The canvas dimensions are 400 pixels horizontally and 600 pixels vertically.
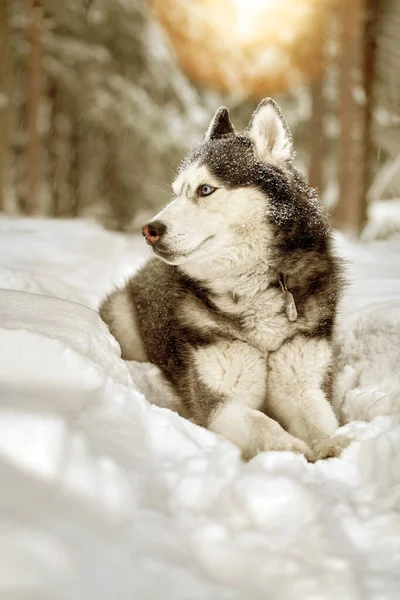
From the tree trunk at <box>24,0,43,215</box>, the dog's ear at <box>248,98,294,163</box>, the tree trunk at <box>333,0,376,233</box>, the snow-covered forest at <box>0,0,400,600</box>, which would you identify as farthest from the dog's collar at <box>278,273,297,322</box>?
the tree trunk at <box>24,0,43,215</box>

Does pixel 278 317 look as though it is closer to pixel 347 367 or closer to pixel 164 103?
pixel 347 367

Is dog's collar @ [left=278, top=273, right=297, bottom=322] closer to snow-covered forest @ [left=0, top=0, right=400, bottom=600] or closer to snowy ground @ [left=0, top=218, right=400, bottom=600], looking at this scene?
snow-covered forest @ [left=0, top=0, right=400, bottom=600]

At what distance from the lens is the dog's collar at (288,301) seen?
2736mm

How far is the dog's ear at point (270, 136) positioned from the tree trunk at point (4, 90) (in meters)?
8.17

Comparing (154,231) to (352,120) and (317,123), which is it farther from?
(317,123)

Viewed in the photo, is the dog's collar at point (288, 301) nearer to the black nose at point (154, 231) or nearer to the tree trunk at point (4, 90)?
the black nose at point (154, 231)

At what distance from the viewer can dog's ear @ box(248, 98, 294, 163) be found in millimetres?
3020

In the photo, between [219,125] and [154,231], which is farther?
[219,125]

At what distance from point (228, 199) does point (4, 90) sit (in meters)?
8.61

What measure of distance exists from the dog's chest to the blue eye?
2.03 ft

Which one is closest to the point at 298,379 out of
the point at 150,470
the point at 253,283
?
the point at 253,283

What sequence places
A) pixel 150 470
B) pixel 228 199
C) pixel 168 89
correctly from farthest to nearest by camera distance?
1. pixel 168 89
2. pixel 228 199
3. pixel 150 470

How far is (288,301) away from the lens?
2.78 m

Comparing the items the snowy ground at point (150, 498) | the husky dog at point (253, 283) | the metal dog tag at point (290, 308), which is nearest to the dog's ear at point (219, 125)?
the husky dog at point (253, 283)
